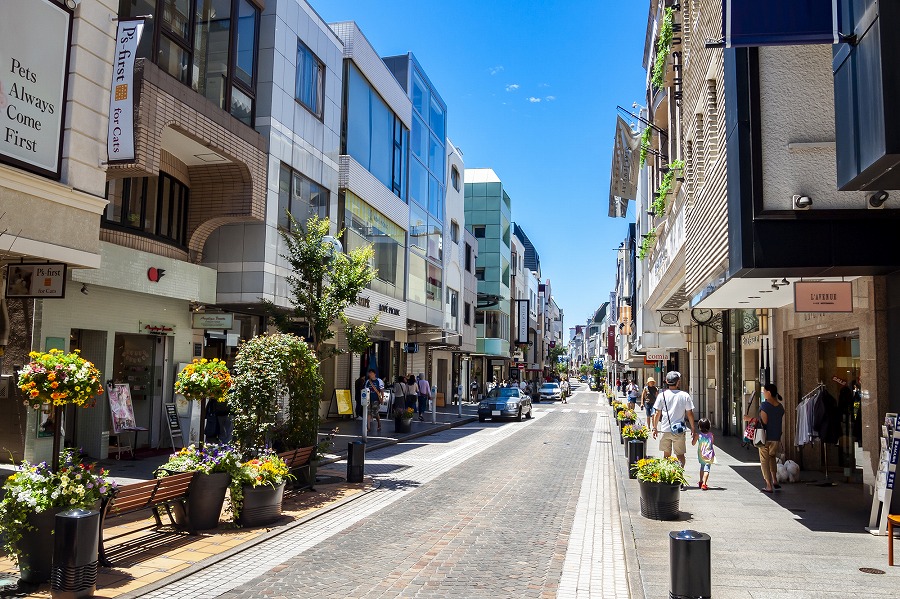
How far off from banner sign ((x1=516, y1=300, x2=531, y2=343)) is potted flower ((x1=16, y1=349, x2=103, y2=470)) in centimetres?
6948

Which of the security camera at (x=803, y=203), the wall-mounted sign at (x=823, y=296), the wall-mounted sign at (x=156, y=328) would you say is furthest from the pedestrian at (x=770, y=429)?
the wall-mounted sign at (x=156, y=328)

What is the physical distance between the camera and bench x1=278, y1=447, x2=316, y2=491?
11047 millimetres

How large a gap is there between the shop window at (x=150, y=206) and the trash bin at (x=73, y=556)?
386 inches

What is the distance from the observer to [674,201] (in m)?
18.8

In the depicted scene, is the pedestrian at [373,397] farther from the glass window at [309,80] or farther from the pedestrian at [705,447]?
the pedestrian at [705,447]

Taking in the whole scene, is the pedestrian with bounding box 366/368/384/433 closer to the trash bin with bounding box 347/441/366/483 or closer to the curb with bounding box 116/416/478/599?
the curb with bounding box 116/416/478/599

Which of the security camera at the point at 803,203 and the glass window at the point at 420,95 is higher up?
the glass window at the point at 420,95

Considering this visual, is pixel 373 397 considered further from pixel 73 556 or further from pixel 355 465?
pixel 73 556

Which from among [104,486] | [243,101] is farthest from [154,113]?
[104,486]

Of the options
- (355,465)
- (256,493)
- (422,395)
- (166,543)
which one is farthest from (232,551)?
(422,395)

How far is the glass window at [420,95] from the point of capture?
31.0 meters

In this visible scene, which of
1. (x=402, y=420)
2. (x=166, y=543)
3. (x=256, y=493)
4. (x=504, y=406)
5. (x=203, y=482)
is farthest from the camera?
(x=504, y=406)

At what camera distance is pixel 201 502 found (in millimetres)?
8750

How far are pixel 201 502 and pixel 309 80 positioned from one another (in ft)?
47.3
